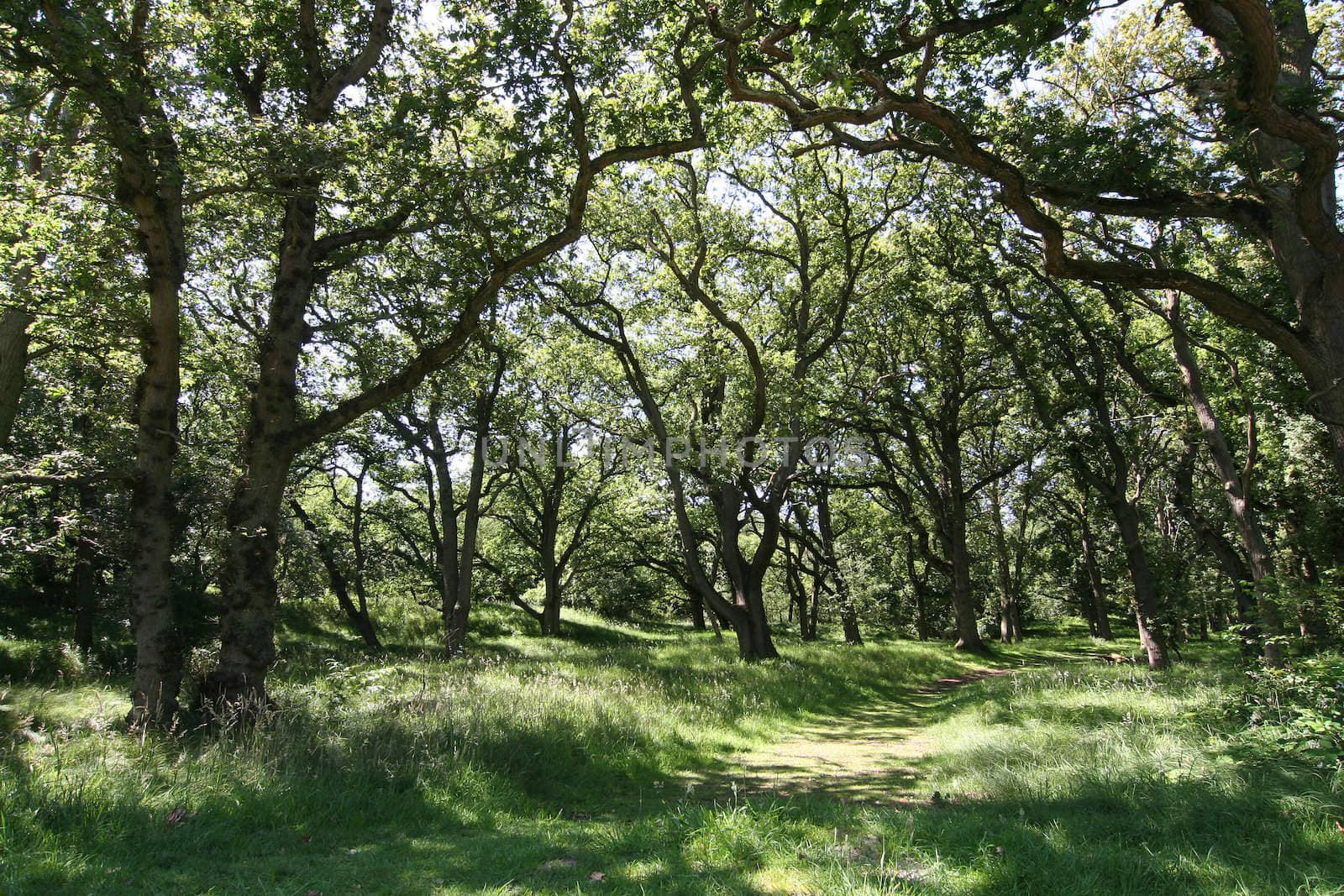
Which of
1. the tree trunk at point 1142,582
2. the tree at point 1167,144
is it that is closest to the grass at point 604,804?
the tree at point 1167,144

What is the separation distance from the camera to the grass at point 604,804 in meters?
3.86

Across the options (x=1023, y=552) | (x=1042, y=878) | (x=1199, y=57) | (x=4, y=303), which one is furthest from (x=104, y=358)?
(x=1023, y=552)

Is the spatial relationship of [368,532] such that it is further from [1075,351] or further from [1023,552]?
[1023,552]

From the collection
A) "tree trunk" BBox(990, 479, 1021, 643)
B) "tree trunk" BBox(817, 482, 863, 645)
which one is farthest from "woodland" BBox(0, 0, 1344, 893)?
"tree trunk" BBox(990, 479, 1021, 643)

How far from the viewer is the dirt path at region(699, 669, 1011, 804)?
720cm

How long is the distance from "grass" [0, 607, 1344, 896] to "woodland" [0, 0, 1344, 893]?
5 cm

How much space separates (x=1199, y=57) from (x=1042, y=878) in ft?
39.6

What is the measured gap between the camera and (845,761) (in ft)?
28.9

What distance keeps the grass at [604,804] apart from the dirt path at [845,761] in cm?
16

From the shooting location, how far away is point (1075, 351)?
1628 cm

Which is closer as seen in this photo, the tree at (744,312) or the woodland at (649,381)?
the woodland at (649,381)

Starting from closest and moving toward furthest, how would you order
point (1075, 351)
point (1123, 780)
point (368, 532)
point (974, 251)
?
point (1123, 780) < point (974, 251) < point (1075, 351) < point (368, 532)

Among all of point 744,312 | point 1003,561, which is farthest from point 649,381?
point 1003,561

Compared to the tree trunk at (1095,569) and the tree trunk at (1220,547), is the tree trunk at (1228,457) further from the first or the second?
the tree trunk at (1095,569)
